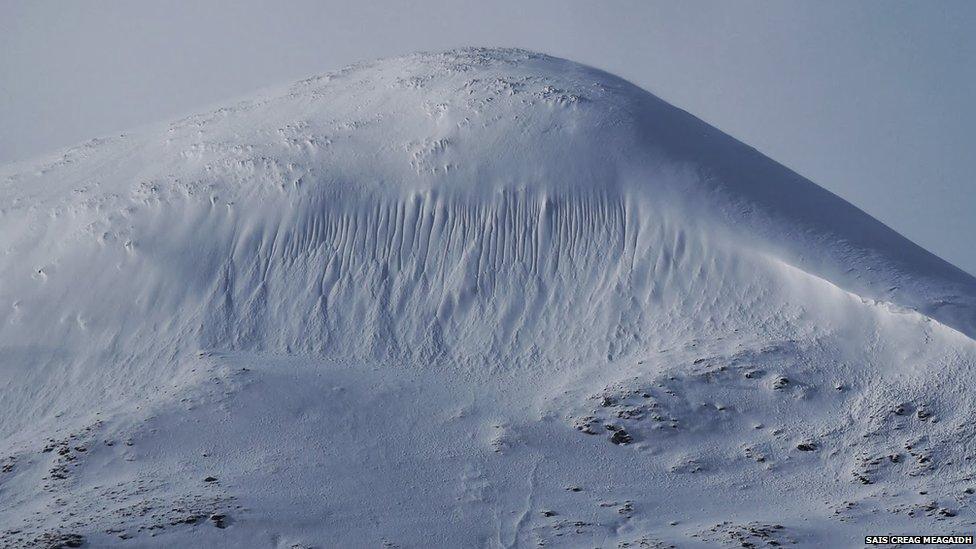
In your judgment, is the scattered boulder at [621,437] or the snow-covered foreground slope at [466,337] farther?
the scattered boulder at [621,437]

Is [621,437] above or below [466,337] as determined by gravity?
below

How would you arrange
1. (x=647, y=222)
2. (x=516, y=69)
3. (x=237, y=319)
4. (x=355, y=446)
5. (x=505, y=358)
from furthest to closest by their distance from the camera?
(x=516, y=69) < (x=647, y=222) < (x=237, y=319) < (x=505, y=358) < (x=355, y=446)

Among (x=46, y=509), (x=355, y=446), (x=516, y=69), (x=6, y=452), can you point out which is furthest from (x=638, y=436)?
(x=516, y=69)

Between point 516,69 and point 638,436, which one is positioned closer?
point 638,436

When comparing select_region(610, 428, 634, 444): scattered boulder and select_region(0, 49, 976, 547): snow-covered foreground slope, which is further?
select_region(610, 428, 634, 444): scattered boulder

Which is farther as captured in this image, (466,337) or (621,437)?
(466,337)

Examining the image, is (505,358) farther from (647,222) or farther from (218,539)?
(218,539)

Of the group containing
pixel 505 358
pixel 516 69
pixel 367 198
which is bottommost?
pixel 505 358

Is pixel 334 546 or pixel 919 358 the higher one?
pixel 919 358
